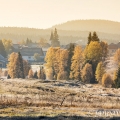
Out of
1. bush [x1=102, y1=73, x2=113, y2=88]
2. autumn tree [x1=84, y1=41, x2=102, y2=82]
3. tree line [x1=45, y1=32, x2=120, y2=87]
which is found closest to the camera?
bush [x1=102, y1=73, x2=113, y2=88]

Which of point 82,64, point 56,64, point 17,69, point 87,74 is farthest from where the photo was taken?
point 56,64

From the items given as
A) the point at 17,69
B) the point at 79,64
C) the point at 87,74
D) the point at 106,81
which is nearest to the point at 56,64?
Result: the point at 79,64

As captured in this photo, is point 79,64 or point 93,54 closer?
point 93,54

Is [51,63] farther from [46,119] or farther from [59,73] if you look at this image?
[46,119]

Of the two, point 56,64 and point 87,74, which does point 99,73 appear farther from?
point 56,64

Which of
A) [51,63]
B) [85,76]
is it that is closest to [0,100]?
[85,76]

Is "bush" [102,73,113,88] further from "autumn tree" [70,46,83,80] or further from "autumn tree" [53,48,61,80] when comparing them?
"autumn tree" [53,48,61,80]

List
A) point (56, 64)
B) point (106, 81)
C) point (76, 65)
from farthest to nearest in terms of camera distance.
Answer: point (56, 64), point (76, 65), point (106, 81)

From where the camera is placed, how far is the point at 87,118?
108ft

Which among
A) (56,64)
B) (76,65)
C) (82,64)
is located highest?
(82,64)

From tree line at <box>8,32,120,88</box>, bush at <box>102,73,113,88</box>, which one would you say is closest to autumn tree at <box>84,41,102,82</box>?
tree line at <box>8,32,120,88</box>

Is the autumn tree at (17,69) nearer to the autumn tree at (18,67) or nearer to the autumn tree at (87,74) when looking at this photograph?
the autumn tree at (18,67)

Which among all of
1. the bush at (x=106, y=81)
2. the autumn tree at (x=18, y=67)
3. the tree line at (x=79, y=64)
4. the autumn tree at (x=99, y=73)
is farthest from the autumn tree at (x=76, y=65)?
the autumn tree at (x=18, y=67)

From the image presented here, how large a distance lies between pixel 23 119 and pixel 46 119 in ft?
7.00
